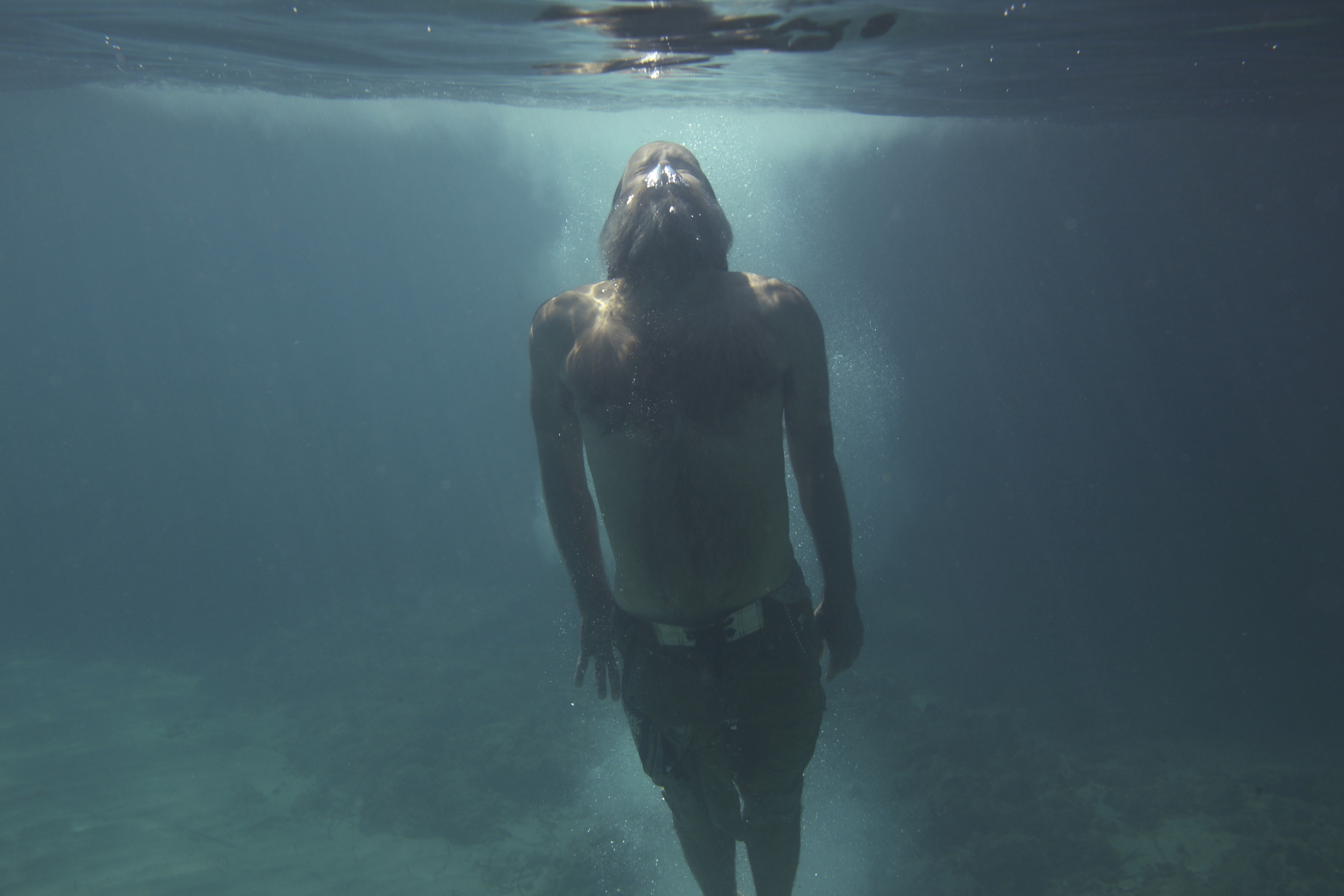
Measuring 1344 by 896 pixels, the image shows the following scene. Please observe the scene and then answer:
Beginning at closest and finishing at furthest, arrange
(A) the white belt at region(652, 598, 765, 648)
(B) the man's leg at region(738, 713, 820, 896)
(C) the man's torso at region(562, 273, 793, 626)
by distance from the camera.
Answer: (C) the man's torso at region(562, 273, 793, 626), (A) the white belt at region(652, 598, 765, 648), (B) the man's leg at region(738, 713, 820, 896)

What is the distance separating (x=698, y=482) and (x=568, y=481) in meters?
0.52

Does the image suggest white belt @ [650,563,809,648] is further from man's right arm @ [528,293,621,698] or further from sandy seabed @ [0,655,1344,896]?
sandy seabed @ [0,655,1344,896]

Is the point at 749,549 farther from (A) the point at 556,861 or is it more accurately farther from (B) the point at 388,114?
(B) the point at 388,114

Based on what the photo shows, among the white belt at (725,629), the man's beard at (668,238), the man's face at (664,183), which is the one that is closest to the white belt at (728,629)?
the white belt at (725,629)

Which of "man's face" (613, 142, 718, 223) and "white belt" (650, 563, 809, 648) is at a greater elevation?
"man's face" (613, 142, 718, 223)

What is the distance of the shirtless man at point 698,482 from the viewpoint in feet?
5.89

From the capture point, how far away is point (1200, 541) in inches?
606

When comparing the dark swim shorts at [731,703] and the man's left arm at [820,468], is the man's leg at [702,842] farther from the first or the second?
the man's left arm at [820,468]

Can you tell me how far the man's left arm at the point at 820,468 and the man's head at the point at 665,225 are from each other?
0.26m

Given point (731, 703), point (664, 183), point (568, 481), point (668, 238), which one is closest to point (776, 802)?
point (731, 703)

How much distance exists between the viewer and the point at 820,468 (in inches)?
78.6

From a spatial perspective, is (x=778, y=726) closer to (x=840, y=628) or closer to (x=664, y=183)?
(x=840, y=628)

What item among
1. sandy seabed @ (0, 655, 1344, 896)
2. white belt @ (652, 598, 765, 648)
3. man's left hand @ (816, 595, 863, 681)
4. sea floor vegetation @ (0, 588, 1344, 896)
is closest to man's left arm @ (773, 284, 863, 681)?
man's left hand @ (816, 595, 863, 681)

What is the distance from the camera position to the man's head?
1.82m
